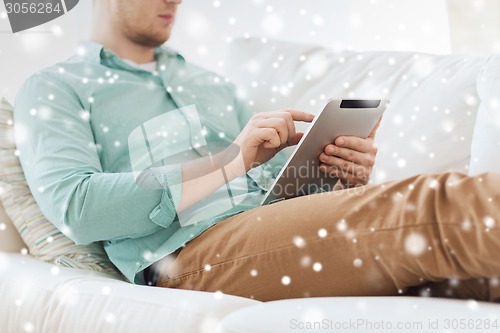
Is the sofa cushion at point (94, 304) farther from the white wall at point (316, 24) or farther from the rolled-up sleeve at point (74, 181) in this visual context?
the white wall at point (316, 24)

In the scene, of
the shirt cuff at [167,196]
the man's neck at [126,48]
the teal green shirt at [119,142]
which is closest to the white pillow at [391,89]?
the teal green shirt at [119,142]

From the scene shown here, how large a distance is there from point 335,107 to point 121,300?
0.45 m

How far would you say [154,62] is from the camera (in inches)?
59.4

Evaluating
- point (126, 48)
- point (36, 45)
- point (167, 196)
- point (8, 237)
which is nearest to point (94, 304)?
point (167, 196)

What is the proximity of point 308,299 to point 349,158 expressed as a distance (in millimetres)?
373

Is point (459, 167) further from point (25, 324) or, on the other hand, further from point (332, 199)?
point (25, 324)

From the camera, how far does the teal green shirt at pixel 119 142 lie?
3.26 ft

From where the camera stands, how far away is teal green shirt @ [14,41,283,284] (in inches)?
39.1

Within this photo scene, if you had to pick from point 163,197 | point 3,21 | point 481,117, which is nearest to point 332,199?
point 163,197

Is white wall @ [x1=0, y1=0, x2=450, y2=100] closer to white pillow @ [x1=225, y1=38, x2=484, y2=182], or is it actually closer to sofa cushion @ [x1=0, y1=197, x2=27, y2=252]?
white pillow @ [x1=225, y1=38, x2=484, y2=182]

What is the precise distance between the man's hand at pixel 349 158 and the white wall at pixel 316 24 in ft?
3.32

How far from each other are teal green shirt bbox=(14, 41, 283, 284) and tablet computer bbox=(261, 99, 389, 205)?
0.11m

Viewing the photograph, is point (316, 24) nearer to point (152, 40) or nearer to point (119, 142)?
point (152, 40)

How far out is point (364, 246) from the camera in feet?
2.57
